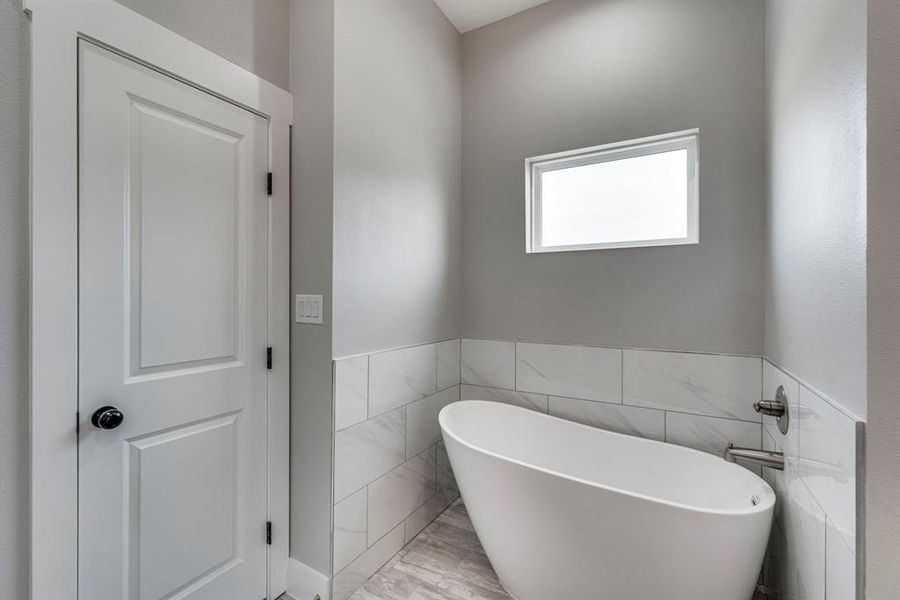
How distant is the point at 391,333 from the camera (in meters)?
1.85

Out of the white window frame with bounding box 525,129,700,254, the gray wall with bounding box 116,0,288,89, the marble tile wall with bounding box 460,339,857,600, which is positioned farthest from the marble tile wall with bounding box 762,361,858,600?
the gray wall with bounding box 116,0,288,89

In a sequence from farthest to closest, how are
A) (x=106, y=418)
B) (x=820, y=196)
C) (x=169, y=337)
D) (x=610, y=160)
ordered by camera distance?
(x=610, y=160) < (x=169, y=337) < (x=106, y=418) < (x=820, y=196)

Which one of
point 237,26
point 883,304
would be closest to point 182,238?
point 237,26

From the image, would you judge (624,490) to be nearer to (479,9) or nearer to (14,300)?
(14,300)

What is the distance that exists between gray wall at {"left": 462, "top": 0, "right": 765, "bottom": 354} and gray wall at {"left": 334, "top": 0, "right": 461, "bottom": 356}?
22cm

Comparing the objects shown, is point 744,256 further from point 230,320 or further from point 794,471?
point 230,320

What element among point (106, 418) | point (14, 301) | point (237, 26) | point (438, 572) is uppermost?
point (237, 26)

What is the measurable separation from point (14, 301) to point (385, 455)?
53.9 inches

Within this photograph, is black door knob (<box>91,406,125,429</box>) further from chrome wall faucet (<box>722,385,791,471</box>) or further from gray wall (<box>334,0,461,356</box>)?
chrome wall faucet (<box>722,385,791,471</box>)

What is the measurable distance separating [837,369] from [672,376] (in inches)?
41.6

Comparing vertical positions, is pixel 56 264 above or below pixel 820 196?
below

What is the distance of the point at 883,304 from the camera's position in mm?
678

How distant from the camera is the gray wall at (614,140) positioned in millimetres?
1703

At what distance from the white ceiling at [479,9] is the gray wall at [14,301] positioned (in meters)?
1.93
